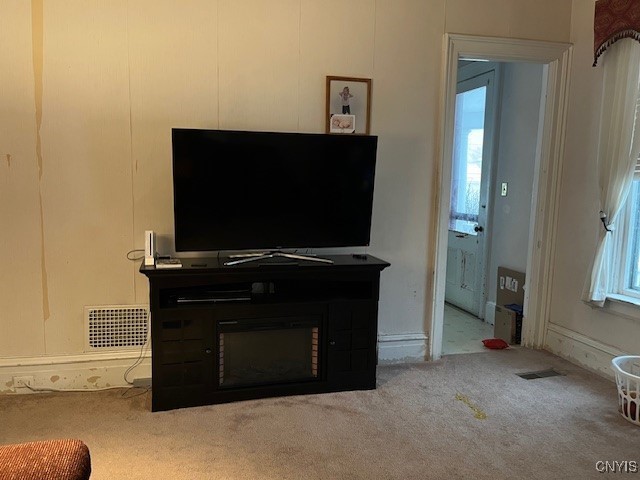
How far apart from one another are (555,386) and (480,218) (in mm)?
1938

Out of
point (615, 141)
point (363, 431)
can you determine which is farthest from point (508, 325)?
point (363, 431)

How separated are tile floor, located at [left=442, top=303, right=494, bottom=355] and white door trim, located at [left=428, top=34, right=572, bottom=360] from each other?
0.36 meters

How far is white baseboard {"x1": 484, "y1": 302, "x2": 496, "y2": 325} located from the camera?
4.60 m

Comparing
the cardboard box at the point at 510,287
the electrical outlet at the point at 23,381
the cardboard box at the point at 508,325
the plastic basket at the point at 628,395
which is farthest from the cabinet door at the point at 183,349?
the cardboard box at the point at 510,287

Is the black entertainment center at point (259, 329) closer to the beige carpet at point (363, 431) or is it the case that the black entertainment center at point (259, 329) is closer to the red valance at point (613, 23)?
the beige carpet at point (363, 431)

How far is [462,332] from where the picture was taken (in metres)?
4.34

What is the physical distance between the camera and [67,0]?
276cm

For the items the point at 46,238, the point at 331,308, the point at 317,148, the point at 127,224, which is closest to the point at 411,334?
the point at 331,308

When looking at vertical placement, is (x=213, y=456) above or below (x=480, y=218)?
below

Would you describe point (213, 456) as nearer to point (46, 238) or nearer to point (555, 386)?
point (46, 238)

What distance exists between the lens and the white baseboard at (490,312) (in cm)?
460

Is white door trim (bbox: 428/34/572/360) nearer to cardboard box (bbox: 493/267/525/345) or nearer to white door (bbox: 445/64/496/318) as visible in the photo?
cardboard box (bbox: 493/267/525/345)

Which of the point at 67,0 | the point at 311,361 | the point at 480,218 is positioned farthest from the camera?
the point at 480,218

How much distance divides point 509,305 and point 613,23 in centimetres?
217
